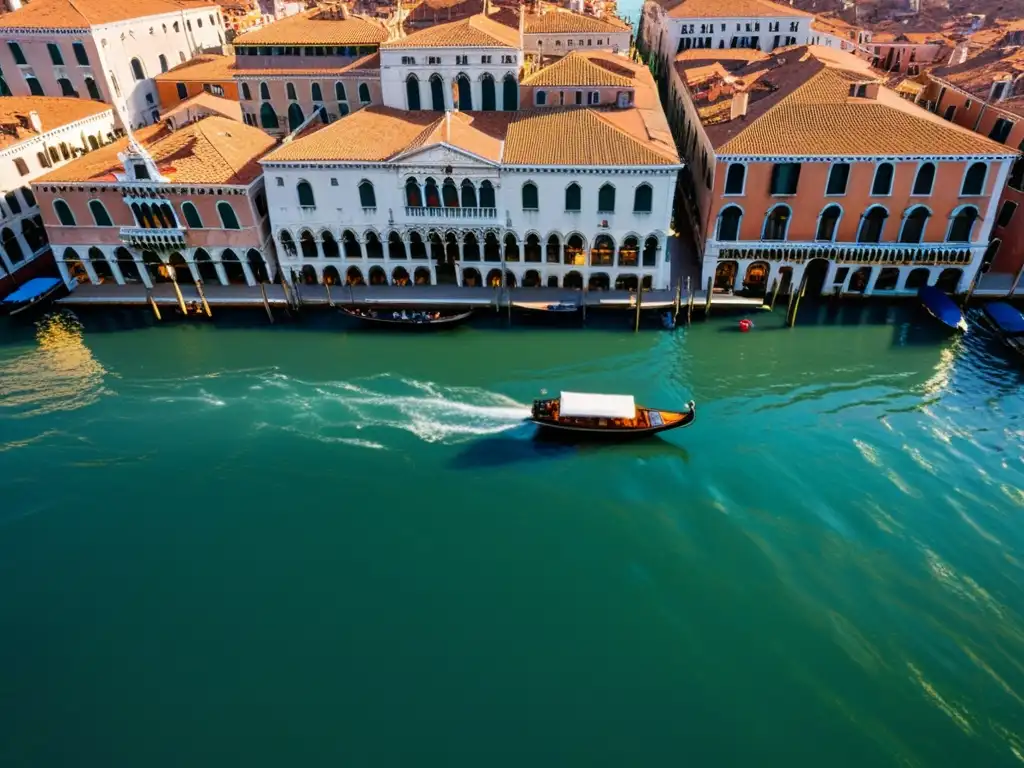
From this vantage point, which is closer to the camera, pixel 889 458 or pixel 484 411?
pixel 889 458

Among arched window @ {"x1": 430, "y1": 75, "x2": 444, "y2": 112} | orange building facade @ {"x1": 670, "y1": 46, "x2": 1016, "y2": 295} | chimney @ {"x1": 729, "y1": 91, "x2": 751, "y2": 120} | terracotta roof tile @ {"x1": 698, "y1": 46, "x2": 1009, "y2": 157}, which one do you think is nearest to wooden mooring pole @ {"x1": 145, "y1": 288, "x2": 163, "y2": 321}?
arched window @ {"x1": 430, "y1": 75, "x2": 444, "y2": 112}

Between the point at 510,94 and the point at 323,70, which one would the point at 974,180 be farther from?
the point at 323,70

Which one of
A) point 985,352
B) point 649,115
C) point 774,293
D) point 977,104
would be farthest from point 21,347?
point 977,104

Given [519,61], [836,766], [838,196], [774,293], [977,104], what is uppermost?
[519,61]

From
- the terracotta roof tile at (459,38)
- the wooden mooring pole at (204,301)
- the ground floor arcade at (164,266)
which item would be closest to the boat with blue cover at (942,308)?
the terracotta roof tile at (459,38)

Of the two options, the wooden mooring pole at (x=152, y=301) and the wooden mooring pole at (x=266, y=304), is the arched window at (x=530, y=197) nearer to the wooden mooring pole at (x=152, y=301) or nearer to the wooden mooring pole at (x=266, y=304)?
the wooden mooring pole at (x=266, y=304)

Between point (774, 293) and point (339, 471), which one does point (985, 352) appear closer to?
point (774, 293)

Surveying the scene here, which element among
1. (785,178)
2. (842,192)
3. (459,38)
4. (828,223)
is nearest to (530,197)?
(459,38)

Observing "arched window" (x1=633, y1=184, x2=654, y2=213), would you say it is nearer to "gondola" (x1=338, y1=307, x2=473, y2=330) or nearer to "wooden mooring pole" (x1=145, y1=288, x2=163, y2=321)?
"gondola" (x1=338, y1=307, x2=473, y2=330)
